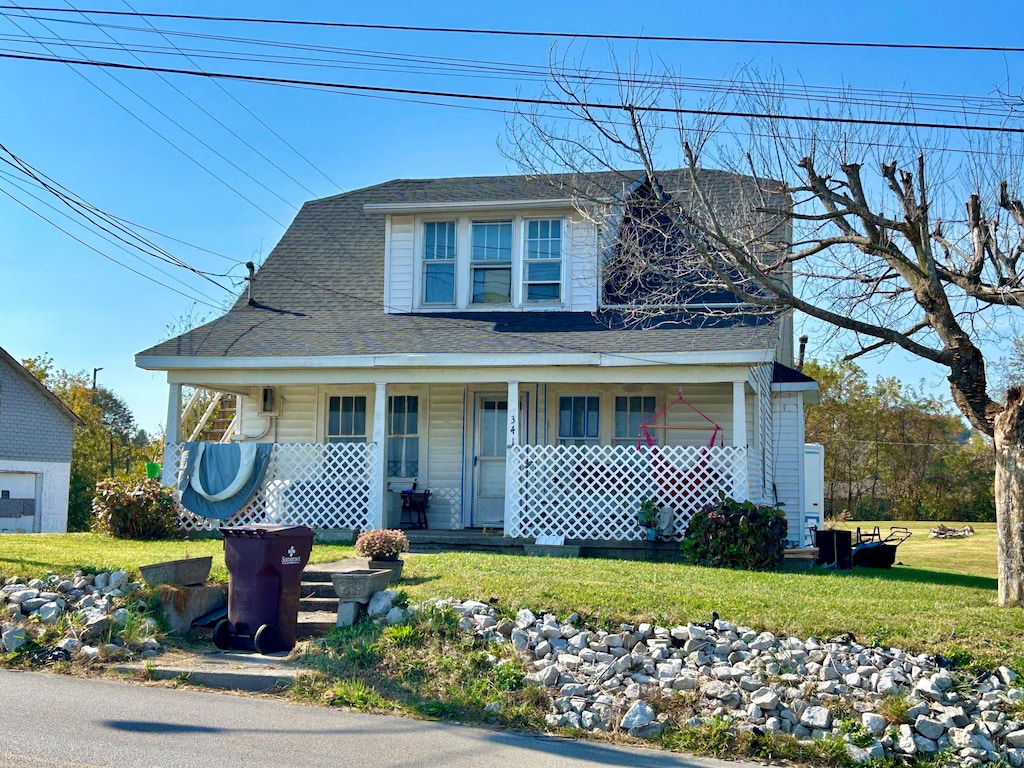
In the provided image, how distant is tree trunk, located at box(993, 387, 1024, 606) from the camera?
33.5ft

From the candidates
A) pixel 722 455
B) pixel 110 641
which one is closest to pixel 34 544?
pixel 110 641

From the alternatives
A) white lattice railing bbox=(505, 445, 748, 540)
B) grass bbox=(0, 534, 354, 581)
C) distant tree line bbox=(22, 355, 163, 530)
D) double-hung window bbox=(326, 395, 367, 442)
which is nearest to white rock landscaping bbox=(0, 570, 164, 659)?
grass bbox=(0, 534, 354, 581)

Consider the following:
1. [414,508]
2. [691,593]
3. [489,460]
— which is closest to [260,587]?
[691,593]

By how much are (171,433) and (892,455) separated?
32549mm

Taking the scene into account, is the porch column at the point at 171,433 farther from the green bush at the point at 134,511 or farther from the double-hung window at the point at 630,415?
the double-hung window at the point at 630,415

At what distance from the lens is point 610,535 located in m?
A: 15.1

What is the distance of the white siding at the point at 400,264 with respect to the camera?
18.4 metres

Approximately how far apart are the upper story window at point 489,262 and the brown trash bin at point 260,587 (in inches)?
350

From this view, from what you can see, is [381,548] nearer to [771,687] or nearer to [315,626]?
[315,626]

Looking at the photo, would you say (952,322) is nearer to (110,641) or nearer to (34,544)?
(110,641)

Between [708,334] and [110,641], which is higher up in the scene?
[708,334]

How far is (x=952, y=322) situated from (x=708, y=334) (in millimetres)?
4475

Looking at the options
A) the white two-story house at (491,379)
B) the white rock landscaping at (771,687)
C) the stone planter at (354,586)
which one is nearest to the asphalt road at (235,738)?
the white rock landscaping at (771,687)

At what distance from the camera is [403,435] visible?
59.4 feet
